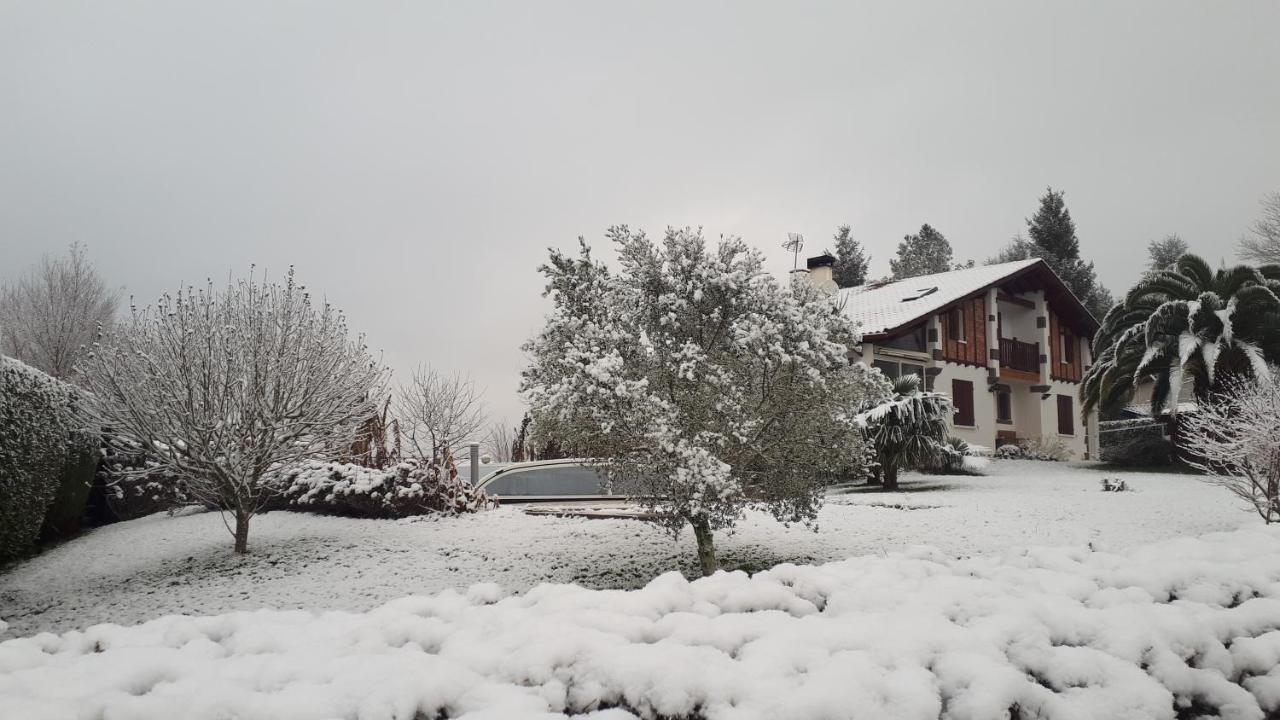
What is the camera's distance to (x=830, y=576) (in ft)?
11.8

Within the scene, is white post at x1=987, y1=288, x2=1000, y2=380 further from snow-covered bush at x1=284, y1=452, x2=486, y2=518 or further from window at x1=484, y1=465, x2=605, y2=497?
snow-covered bush at x1=284, y1=452, x2=486, y2=518

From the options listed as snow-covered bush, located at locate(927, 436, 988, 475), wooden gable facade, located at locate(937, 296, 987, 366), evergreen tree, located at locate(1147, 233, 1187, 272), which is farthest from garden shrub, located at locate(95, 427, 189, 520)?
evergreen tree, located at locate(1147, 233, 1187, 272)

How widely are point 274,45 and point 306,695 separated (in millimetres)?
8824

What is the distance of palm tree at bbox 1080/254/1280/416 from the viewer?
20.1 m

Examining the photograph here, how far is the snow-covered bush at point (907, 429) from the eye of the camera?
16.6 meters

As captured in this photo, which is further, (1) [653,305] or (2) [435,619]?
(1) [653,305]

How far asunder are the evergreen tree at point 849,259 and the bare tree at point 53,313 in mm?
36535

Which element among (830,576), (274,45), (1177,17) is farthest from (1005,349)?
(830,576)

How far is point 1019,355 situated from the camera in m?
27.0

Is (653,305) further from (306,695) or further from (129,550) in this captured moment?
(129,550)

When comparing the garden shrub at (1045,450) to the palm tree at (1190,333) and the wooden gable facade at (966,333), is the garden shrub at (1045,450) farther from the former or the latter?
the wooden gable facade at (966,333)

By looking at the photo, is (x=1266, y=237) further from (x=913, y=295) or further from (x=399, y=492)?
(x=399, y=492)

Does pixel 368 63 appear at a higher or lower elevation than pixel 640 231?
higher

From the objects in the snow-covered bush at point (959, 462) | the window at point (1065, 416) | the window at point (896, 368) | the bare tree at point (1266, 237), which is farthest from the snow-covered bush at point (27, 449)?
the bare tree at point (1266, 237)
